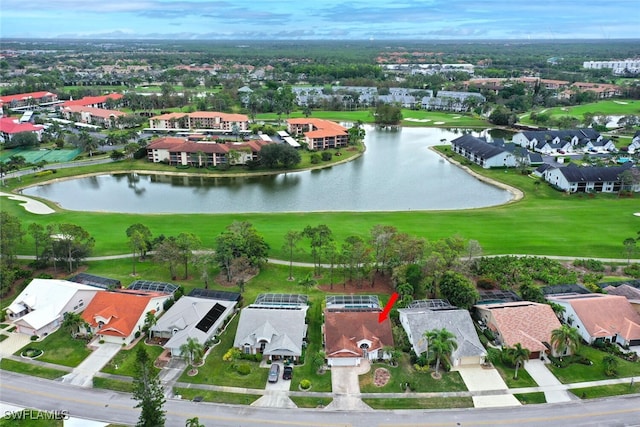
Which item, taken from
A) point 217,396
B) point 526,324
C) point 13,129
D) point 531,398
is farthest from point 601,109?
point 13,129

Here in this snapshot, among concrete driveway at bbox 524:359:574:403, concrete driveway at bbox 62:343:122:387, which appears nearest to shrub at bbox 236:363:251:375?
concrete driveway at bbox 62:343:122:387

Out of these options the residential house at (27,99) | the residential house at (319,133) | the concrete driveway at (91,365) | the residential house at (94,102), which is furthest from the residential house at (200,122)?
the concrete driveway at (91,365)

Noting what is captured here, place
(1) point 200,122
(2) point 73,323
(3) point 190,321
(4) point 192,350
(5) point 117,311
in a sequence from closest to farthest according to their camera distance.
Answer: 1. (4) point 192,350
2. (2) point 73,323
3. (3) point 190,321
4. (5) point 117,311
5. (1) point 200,122

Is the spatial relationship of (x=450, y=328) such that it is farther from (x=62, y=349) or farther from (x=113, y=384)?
(x=62, y=349)

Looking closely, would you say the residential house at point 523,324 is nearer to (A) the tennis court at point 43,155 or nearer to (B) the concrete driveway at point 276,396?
(B) the concrete driveway at point 276,396

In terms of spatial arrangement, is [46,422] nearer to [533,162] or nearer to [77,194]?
[77,194]

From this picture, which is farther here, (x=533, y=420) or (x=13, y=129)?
(x=13, y=129)
